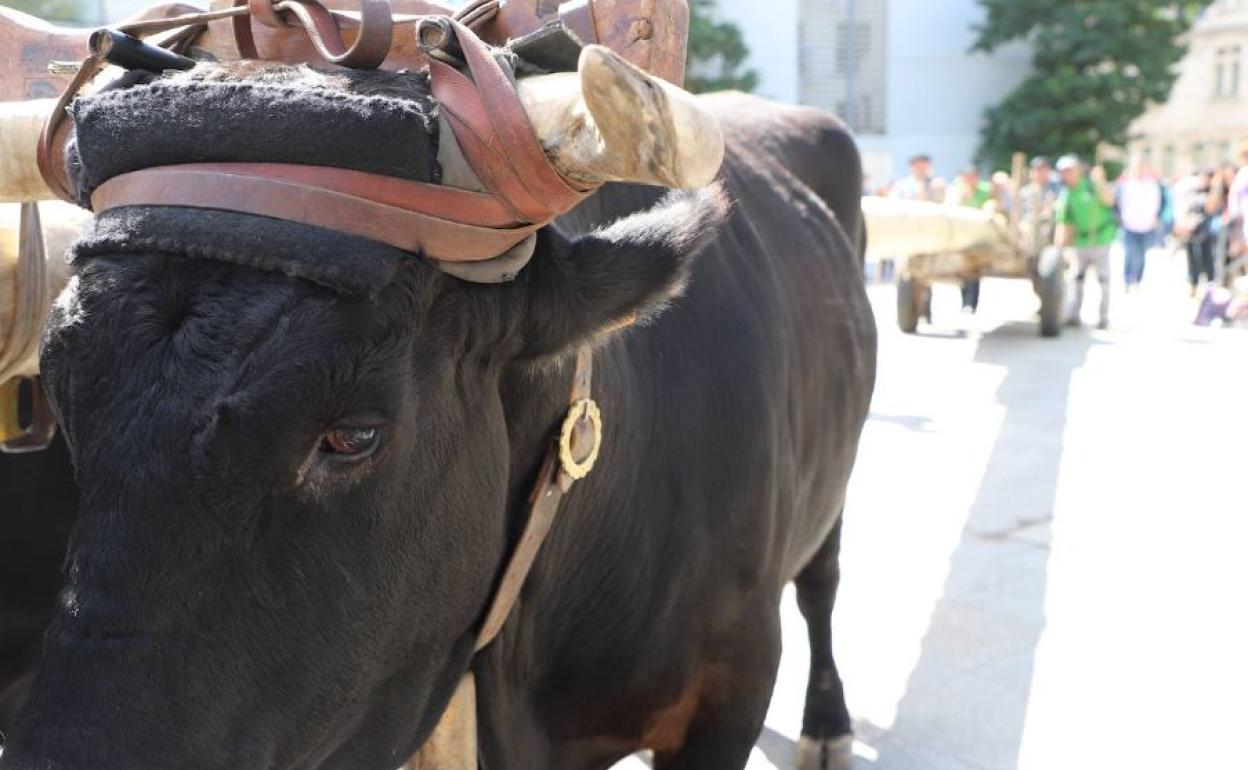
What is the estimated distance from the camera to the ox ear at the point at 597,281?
1715 millimetres

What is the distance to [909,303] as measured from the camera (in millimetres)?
12023

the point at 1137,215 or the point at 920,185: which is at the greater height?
the point at 920,185

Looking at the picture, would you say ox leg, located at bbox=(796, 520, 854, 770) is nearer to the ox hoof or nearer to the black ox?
the ox hoof

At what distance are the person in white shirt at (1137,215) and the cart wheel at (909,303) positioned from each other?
17.7ft

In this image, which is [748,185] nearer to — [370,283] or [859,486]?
[370,283]

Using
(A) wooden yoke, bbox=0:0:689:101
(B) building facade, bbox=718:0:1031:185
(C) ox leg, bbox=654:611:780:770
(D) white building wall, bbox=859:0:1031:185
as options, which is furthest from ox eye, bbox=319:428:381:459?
(D) white building wall, bbox=859:0:1031:185

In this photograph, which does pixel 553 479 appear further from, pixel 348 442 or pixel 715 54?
pixel 715 54

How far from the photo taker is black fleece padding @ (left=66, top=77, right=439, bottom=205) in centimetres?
152

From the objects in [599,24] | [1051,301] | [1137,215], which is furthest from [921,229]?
[1137,215]

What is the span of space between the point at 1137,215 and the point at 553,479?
52.3ft

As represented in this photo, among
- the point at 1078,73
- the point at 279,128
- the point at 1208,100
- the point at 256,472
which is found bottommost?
the point at 1208,100

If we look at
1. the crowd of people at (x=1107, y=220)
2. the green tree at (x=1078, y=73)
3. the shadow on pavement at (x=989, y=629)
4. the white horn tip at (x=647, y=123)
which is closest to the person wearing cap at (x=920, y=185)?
the crowd of people at (x=1107, y=220)

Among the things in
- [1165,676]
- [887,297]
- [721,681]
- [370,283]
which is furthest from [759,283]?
[887,297]

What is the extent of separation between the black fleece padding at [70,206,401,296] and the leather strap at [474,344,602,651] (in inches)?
17.4
